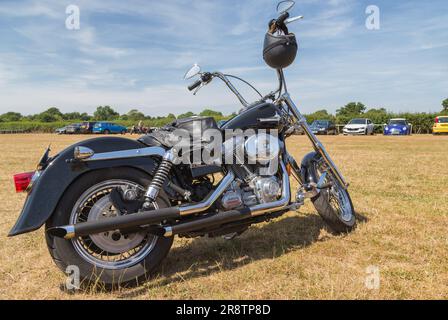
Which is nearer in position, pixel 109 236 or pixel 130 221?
pixel 130 221

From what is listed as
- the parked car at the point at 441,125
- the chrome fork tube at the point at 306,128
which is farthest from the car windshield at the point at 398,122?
the chrome fork tube at the point at 306,128

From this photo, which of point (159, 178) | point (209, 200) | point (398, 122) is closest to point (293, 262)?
point (209, 200)

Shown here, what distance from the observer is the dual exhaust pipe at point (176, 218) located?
8.43 feet

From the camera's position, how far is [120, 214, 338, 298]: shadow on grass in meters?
3.30

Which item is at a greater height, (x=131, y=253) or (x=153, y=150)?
(x=153, y=150)

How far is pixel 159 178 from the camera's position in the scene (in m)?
2.96

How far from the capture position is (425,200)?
19.5ft

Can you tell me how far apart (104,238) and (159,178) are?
0.62 metres

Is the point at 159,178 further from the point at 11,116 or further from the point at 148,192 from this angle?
the point at 11,116

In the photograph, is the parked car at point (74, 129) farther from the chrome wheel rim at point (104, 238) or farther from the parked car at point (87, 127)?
the chrome wheel rim at point (104, 238)

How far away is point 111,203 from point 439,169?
8.85m

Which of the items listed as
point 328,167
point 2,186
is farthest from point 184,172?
point 2,186

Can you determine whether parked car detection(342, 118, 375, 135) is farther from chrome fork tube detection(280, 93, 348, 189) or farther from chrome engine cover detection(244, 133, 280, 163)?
chrome engine cover detection(244, 133, 280, 163)
